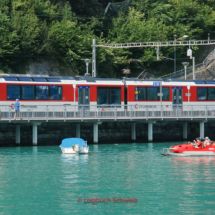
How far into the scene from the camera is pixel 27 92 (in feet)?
129

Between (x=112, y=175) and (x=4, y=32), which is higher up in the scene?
(x=4, y=32)

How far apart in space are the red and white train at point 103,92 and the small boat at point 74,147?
172 inches

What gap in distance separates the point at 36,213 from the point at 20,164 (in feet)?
37.3

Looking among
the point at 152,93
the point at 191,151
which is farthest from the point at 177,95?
the point at 191,151

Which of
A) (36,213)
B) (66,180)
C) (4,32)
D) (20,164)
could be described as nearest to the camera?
(36,213)

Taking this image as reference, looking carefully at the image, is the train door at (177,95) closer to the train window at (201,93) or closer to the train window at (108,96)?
the train window at (201,93)

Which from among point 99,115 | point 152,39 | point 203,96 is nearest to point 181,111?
point 203,96

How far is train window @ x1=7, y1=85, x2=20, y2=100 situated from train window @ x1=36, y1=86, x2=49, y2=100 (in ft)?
5.65

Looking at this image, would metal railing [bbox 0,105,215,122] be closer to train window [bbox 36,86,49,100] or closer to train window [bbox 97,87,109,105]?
train window [bbox 97,87,109,105]

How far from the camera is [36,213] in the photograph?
62.0 feet

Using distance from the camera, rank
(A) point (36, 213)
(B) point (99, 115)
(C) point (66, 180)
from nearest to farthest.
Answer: (A) point (36, 213) < (C) point (66, 180) < (B) point (99, 115)

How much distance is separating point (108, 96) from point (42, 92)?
592 centimetres

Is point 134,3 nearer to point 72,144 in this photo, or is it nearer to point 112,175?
point 72,144

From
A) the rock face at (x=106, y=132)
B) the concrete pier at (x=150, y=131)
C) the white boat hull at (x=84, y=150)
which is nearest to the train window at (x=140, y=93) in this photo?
the concrete pier at (x=150, y=131)
